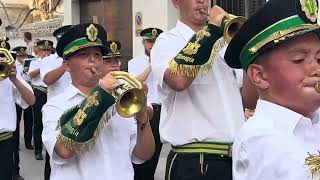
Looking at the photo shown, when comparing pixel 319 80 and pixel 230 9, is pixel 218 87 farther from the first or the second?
pixel 230 9

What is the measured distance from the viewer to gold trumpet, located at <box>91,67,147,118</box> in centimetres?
285

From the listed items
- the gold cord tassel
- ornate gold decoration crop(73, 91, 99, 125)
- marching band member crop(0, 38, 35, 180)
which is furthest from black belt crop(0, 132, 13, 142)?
the gold cord tassel

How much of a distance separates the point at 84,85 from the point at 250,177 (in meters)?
1.58

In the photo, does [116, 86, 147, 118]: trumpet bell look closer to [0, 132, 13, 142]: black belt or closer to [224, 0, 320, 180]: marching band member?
[224, 0, 320, 180]: marching band member

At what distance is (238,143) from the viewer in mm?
1871

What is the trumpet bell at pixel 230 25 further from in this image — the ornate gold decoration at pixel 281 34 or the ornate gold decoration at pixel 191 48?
the ornate gold decoration at pixel 281 34

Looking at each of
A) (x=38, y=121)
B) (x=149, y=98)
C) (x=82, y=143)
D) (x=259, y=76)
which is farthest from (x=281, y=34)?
(x=38, y=121)

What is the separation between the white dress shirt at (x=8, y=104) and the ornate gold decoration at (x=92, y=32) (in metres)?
2.06

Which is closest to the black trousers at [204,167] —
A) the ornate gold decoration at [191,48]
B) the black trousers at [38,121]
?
the ornate gold decoration at [191,48]

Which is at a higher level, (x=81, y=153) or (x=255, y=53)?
(x=255, y=53)

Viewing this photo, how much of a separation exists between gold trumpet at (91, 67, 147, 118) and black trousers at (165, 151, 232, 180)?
53 centimetres

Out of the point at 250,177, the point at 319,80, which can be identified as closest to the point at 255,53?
the point at 319,80

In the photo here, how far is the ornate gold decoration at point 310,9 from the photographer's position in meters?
1.82

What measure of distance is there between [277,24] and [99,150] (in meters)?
1.42
